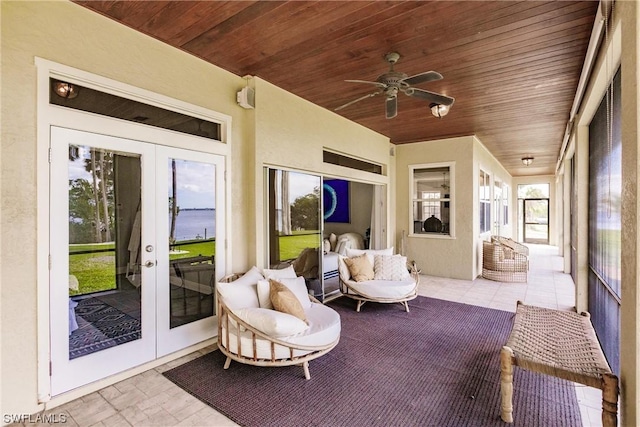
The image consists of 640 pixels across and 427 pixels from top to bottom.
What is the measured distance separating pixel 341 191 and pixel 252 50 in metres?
4.95

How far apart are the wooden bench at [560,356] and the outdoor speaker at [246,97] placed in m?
3.43

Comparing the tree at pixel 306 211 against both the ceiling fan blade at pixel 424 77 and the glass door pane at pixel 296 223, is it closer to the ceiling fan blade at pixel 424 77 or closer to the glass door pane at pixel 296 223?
the glass door pane at pixel 296 223

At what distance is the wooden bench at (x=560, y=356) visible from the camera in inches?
70.1

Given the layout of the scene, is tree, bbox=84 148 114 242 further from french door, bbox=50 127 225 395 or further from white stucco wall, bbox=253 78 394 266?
white stucco wall, bbox=253 78 394 266

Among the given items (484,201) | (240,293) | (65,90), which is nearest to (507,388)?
(240,293)

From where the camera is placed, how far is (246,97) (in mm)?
3555

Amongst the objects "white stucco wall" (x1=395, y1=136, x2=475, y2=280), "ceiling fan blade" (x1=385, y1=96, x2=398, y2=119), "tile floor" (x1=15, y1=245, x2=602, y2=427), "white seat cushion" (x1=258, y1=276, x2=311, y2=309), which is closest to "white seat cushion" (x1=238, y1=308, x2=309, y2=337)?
"white seat cushion" (x1=258, y1=276, x2=311, y2=309)

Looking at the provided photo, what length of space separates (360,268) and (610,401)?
10.1 feet

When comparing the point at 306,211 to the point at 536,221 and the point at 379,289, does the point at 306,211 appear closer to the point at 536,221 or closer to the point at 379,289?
the point at 379,289

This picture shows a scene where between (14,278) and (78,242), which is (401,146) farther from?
(14,278)

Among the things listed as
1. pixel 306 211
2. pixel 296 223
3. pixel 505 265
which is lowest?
pixel 505 265

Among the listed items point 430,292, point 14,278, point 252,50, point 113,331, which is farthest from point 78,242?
point 430,292

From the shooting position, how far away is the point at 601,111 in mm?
3166

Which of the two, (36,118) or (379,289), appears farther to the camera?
(379,289)
